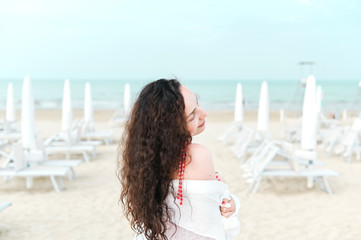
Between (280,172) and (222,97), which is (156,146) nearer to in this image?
(280,172)

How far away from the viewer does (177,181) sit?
1.39 m

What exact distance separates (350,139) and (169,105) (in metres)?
8.12

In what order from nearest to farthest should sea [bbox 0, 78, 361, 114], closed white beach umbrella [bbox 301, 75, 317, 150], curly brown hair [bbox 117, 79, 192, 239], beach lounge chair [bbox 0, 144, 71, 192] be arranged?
curly brown hair [bbox 117, 79, 192, 239] → beach lounge chair [bbox 0, 144, 71, 192] → closed white beach umbrella [bbox 301, 75, 317, 150] → sea [bbox 0, 78, 361, 114]

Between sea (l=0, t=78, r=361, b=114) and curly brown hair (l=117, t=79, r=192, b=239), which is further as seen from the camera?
sea (l=0, t=78, r=361, b=114)

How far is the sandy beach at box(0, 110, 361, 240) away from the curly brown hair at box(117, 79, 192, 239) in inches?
122

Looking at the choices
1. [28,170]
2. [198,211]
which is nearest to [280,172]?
[28,170]

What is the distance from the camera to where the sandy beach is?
14.7ft

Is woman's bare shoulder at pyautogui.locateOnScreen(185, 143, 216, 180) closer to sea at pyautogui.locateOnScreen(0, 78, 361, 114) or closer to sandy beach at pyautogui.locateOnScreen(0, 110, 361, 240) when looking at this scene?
sandy beach at pyautogui.locateOnScreen(0, 110, 361, 240)

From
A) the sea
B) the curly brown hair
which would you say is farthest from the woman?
the sea

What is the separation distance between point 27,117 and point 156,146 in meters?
5.92

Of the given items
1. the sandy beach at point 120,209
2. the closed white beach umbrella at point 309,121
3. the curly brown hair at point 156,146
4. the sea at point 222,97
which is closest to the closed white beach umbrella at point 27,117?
the sandy beach at point 120,209

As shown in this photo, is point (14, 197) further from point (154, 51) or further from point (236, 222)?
point (154, 51)

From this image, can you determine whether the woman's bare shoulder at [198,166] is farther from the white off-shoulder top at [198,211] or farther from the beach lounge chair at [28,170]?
the beach lounge chair at [28,170]

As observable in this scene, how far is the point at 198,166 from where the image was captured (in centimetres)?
138
